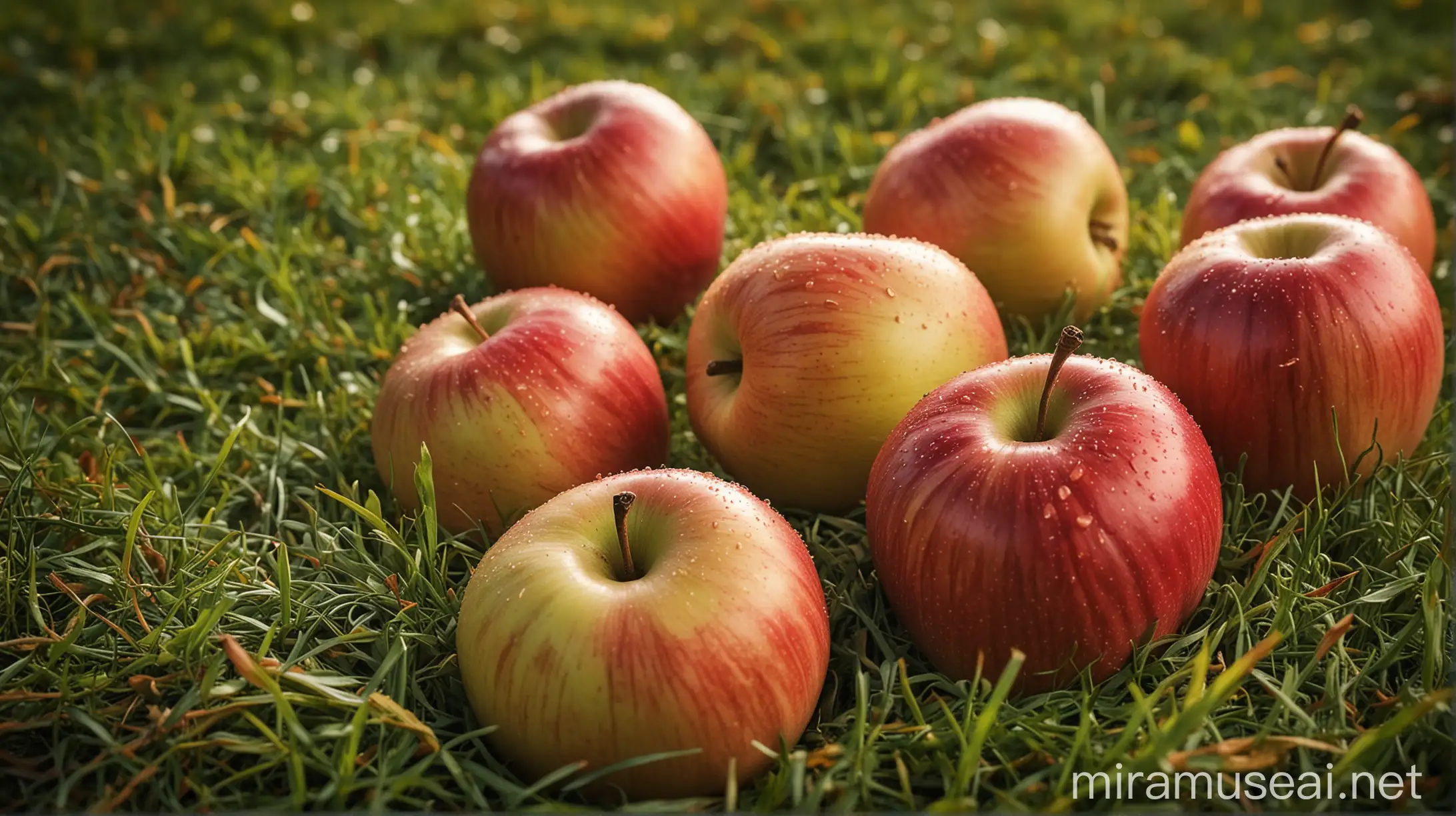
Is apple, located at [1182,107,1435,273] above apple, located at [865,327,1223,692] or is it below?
above

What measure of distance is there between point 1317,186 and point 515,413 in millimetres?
1835

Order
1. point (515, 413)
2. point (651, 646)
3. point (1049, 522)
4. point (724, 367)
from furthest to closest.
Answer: point (724, 367)
point (515, 413)
point (1049, 522)
point (651, 646)

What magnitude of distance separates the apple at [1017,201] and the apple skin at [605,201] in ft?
1.53

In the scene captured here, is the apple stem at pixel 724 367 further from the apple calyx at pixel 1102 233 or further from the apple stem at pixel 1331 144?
the apple stem at pixel 1331 144

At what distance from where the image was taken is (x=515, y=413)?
1992 mm

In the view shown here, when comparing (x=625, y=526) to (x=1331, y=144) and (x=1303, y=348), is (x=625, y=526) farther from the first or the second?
(x=1331, y=144)

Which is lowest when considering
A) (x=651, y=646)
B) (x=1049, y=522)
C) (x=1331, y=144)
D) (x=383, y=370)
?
(x=383, y=370)

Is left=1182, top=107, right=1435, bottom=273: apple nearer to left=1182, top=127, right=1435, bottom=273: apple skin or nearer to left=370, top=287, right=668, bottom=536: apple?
left=1182, top=127, right=1435, bottom=273: apple skin

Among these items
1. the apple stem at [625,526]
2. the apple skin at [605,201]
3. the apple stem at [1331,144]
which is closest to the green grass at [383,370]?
the apple skin at [605,201]

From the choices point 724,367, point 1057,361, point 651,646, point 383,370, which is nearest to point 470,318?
point 724,367

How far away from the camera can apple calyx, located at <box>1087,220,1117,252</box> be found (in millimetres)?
2598

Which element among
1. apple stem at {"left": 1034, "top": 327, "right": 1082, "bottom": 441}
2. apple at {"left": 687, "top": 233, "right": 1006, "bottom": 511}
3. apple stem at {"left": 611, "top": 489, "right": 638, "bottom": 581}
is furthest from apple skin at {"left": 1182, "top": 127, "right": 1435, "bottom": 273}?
apple stem at {"left": 611, "top": 489, "right": 638, "bottom": 581}

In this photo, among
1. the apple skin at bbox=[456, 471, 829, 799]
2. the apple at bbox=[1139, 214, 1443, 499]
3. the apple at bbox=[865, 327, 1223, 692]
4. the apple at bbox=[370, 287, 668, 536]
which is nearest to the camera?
the apple skin at bbox=[456, 471, 829, 799]

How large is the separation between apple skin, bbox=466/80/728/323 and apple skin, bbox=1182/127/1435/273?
1147mm
